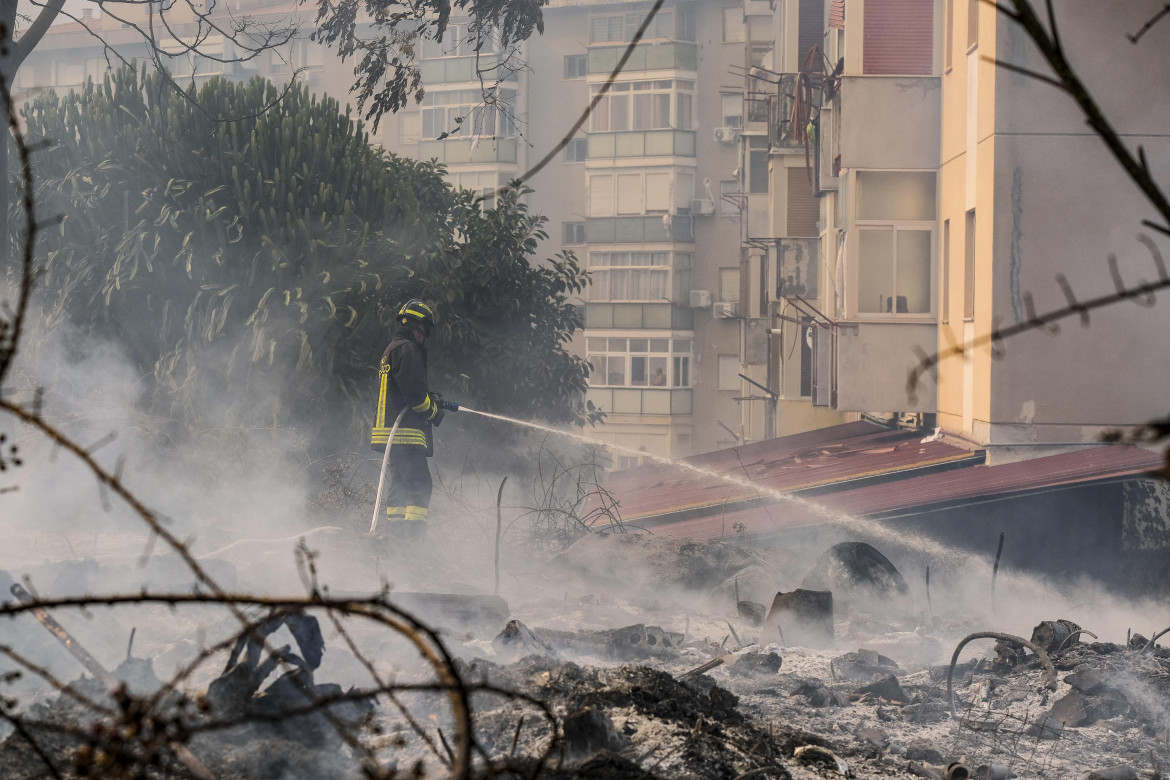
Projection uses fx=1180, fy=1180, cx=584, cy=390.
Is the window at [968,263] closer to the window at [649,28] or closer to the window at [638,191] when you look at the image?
the window at [638,191]

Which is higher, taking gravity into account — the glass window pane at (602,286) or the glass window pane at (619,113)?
the glass window pane at (619,113)

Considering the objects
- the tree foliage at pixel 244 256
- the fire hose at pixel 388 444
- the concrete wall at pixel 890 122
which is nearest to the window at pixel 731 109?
the tree foliage at pixel 244 256

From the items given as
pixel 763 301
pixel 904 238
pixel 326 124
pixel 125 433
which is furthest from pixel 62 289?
pixel 763 301

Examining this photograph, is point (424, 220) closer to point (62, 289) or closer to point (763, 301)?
point (62, 289)

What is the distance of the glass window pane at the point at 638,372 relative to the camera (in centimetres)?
3469

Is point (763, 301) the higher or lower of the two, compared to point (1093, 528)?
higher

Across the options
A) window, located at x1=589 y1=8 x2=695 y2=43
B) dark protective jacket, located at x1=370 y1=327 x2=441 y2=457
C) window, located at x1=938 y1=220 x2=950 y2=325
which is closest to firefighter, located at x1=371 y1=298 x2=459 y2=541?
dark protective jacket, located at x1=370 y1=327 x2=441 y2=457

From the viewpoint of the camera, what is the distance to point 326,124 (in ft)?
46.9

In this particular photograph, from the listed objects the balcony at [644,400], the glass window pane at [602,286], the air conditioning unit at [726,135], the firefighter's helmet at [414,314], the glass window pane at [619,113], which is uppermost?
the glass window pane at [619,113]

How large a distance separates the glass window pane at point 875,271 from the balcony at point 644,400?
21336mm

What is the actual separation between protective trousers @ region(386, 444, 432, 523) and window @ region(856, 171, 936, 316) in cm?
591

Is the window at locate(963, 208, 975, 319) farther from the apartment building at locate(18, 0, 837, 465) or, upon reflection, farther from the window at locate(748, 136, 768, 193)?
the apartment building at locate(18, 0, 837, 465)

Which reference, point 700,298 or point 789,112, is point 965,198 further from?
point 700,298

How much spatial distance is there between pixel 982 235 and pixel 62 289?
9749 millimetres
